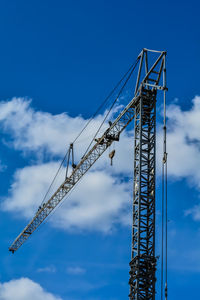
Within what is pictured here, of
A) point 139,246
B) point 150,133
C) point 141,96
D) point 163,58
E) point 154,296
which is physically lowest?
point 154,296

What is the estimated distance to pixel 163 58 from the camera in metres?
→ 62.2

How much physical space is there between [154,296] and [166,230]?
6.64m

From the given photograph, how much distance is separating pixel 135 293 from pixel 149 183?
11040 millimetres

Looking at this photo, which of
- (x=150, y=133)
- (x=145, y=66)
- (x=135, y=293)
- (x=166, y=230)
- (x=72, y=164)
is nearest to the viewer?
(x=135, y=293)

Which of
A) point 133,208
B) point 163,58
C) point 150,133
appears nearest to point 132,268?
point 133,208

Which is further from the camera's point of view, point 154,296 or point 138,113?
point 138,113

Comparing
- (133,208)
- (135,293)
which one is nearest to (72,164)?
(133,208)

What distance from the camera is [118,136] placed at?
71062mm

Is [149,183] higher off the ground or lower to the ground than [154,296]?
higher

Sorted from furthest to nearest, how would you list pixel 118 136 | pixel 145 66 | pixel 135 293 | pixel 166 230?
pixel 118 136 < pixel 145 66 < pixel 166 230 < pixel 135 293

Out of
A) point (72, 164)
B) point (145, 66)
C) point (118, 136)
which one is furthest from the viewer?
point (72, 164)

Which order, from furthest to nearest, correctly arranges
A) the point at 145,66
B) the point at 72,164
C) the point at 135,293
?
the point at 72,164 → the point at 145,66 → the point at 135,293

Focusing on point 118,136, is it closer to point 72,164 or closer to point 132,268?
point 72,164

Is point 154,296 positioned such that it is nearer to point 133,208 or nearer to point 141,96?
point 133,208
